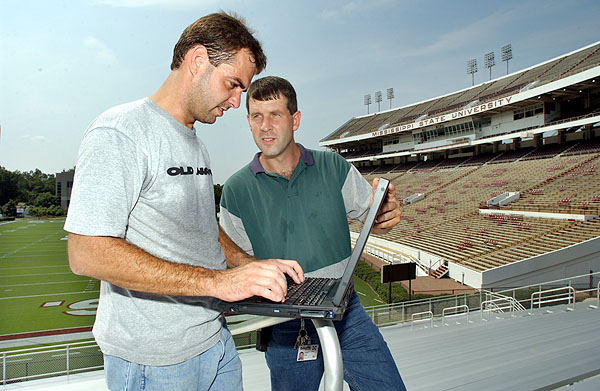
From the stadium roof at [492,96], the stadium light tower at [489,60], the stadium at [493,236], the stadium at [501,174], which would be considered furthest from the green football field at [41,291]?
the stadium light tower at [489,60]

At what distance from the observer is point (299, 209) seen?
0.99 m

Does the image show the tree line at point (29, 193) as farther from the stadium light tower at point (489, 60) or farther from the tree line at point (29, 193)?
the stadium light tower at point (489, 60)

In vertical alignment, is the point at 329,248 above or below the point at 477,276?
Result: above

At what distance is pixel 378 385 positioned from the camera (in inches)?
33.3

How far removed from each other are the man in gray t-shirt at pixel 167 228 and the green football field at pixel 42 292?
6.07 metres

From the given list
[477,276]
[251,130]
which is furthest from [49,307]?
[251,130]

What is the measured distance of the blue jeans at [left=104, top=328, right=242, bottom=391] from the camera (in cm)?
55

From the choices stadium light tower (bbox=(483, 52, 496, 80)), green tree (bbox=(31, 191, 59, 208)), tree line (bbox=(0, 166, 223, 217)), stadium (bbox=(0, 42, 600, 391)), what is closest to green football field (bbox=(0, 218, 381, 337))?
stadium (bbox=(0, 42, 600, 391))

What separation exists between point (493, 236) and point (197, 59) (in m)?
9.25

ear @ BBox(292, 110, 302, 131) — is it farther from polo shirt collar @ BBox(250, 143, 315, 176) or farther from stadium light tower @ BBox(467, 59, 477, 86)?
stadium light tower @ BBox(467, 59, 477, 86)

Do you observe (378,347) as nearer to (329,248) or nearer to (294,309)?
(329,248)

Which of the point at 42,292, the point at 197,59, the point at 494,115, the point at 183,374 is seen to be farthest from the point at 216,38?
the point at 494,115

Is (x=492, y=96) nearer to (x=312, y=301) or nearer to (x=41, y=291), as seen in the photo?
(x=41, y=291)

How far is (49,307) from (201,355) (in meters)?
9.14
